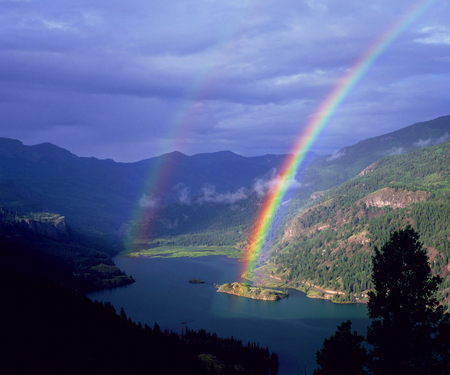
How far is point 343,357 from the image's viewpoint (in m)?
48.8

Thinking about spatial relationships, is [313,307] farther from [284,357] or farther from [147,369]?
[147,369]

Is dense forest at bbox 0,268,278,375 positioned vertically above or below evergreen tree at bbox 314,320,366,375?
below

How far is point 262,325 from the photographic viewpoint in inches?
6476

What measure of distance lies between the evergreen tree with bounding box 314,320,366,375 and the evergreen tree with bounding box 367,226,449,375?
2.59 meters

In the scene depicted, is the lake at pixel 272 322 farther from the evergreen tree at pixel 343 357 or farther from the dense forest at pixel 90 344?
the evergreen tree at pixel 343 357

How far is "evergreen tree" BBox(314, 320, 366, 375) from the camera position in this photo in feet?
159

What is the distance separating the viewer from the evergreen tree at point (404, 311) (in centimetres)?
4319

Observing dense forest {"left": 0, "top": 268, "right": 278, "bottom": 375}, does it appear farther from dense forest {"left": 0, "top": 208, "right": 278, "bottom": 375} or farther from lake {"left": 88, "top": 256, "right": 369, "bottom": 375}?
lake {"left": 88, "top": 256, "right": 369, "bottom": 375}

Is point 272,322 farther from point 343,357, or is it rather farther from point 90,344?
point 343,357

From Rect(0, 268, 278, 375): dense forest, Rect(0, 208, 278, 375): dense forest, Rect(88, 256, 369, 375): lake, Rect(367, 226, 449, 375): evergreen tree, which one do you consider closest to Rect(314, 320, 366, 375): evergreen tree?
Rect(367, 226, 449, 375): evergreen tree

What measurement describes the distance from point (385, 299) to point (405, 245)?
21.0 ft

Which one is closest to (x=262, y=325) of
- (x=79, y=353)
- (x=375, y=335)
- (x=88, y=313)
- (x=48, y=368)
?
(x=88, y=313)

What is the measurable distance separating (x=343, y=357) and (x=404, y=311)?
9525 millimetres

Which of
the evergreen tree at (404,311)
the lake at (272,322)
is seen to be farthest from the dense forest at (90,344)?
the evergreen tree at (404,311)
